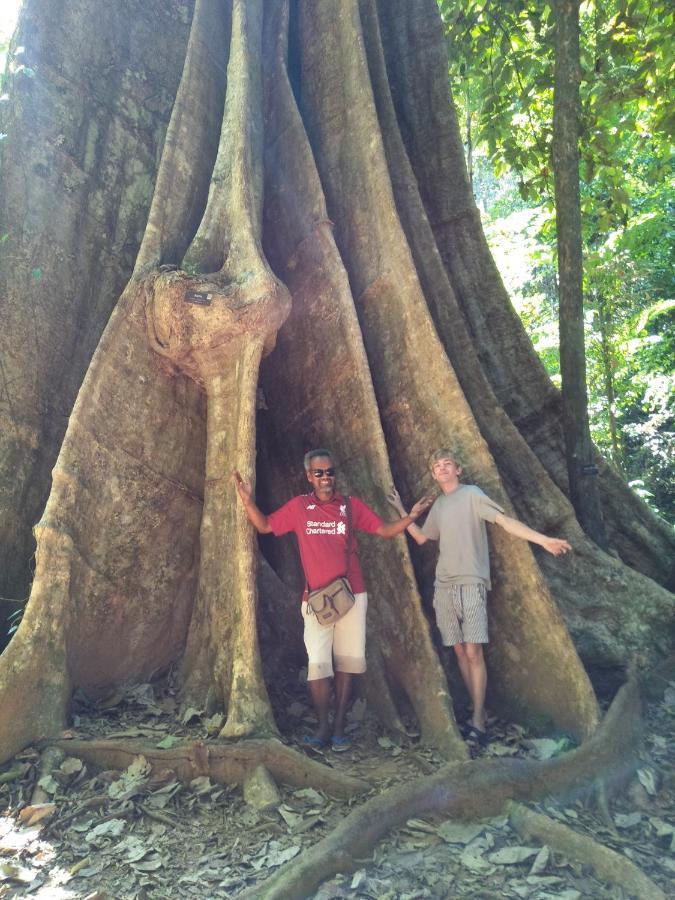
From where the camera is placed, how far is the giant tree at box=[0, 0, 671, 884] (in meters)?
3.98

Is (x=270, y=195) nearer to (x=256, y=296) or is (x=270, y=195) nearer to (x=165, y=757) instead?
(x=256, y=296)

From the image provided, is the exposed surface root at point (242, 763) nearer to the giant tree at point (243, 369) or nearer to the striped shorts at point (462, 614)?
A: the giant tree at point (243, 369)

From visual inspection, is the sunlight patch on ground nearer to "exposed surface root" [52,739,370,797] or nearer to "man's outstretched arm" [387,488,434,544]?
"exposed surface root" [52,739,370,797]

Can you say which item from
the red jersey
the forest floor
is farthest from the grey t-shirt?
the forest floor

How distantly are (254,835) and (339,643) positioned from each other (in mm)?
1164

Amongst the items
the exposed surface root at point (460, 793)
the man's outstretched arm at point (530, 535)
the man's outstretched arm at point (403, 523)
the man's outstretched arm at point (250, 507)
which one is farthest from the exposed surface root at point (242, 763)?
the man's outstretched arm at point (530, 535)

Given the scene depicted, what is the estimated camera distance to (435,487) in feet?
14.2

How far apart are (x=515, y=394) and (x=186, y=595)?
275 centimetres

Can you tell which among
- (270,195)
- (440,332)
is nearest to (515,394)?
(440,332)

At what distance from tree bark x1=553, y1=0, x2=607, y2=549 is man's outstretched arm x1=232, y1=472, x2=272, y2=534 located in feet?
6.92

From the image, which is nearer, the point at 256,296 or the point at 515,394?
the point at 256,296

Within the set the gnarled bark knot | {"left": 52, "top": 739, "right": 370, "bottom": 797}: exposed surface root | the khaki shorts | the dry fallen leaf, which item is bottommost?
the dry fallen leaf

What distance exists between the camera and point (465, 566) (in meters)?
3.95

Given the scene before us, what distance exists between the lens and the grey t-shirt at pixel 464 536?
3955 mm
